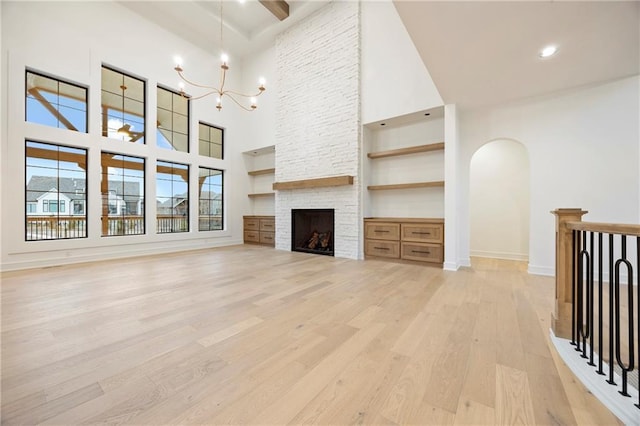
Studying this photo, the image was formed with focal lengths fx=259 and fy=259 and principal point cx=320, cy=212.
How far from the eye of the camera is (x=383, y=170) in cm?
528

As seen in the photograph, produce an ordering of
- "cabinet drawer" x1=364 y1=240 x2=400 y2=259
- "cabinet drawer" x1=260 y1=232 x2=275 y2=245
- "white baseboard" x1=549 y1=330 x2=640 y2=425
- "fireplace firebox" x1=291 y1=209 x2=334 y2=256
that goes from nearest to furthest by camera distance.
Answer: "white baseboard" x1=549 y1=330 x2=640 y2=425
"cabinet drawer" x1=364 y1=240 x2=400 y2=259
"fireplace firebox" x1=291 y1=209 x2=334 y2=256
"cabinet drawer" x1=260 y1=232 x2=275 y2=245

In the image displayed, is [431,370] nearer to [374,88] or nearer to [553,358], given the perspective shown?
[553,358]

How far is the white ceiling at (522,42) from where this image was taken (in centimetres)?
213

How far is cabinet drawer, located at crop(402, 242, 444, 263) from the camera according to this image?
13.8 ft

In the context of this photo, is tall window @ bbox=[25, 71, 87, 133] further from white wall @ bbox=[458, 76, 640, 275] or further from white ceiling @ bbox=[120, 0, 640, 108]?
white wall @ bbox=[458, 76, 640, 275]

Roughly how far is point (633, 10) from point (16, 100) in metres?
7.52

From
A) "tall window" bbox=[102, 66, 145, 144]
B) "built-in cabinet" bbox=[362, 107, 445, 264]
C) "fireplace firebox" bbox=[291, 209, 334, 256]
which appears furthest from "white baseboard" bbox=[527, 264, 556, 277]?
"tall window" bbox=[102, 66, 145, 144]

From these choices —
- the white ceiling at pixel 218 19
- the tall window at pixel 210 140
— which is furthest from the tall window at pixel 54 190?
the white ceiling at pixel 218 19

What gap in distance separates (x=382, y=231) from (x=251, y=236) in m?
3.94

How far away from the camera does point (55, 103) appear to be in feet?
14.8

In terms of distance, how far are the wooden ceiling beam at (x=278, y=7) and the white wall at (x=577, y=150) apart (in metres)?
4.70

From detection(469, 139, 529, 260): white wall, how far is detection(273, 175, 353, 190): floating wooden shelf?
2.61m

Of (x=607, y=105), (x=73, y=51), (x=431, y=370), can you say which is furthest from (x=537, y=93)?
(x=73, y=51)

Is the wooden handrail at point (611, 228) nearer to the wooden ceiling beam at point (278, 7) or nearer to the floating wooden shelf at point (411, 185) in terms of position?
the floating wooden shelf at point (411, 185)
